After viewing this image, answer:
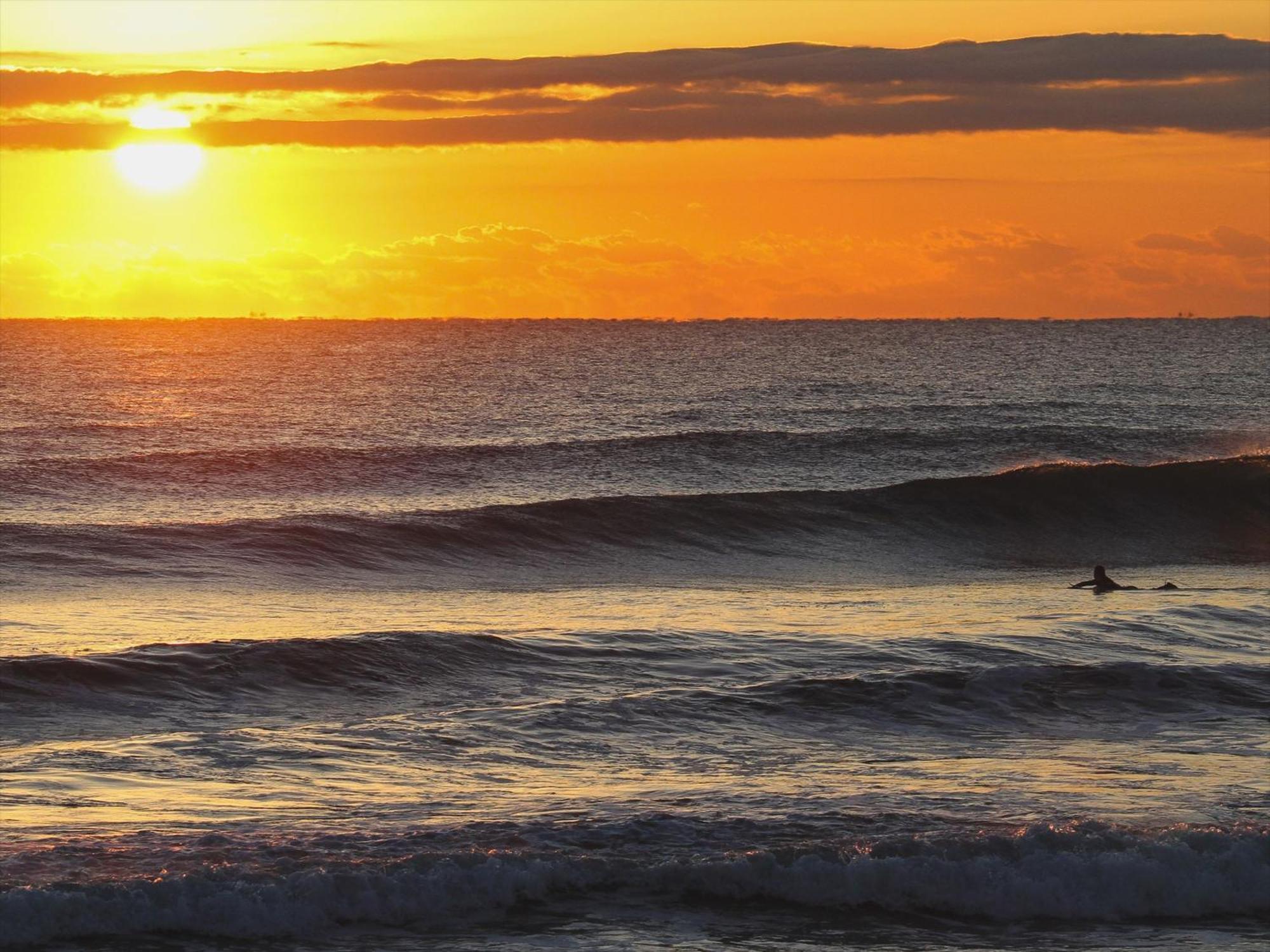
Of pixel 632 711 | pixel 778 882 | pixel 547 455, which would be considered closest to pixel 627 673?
pixel 632 711

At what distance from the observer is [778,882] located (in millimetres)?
9867

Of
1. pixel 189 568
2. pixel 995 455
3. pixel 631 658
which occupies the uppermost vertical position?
pixel 995 455

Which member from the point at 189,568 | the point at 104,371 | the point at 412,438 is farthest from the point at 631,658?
the point at 104,371

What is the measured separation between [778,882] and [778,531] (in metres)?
21.4

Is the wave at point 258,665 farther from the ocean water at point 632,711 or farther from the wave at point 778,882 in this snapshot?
the wave at point 778,882

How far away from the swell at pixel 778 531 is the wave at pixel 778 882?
14831 millimetres

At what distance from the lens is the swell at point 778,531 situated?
84.6 feet

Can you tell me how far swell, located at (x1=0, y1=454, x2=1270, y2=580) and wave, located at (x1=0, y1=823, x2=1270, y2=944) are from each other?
48.7 ft

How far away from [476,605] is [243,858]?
491 inches

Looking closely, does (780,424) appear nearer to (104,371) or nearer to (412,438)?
(412,438)

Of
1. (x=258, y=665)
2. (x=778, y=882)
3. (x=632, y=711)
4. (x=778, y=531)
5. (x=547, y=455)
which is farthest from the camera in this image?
(x=547, y=455)

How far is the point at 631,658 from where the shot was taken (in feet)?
54.1

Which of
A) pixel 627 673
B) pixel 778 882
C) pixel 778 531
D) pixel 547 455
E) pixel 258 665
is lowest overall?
pixel 778 882

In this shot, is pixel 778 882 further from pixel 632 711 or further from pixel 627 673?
pixel 627 673
